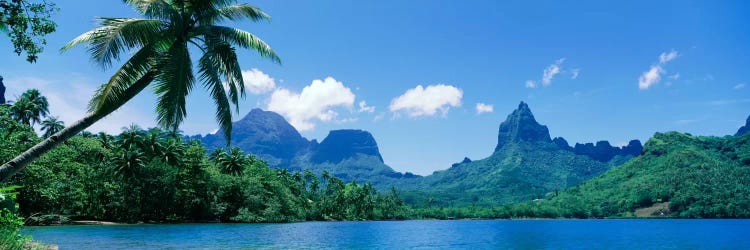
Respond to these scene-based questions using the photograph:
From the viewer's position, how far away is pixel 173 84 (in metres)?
13.2

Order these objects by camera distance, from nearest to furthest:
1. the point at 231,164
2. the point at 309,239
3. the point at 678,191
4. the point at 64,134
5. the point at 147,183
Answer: the point at 64,134 < the point at 309,239 < the point at 147,183 < the point at 231,164 < the point at 678,191

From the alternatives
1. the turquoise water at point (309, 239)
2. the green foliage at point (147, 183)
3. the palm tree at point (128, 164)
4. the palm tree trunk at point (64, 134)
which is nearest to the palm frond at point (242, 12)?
the palm tree trunk at point (64, 134)

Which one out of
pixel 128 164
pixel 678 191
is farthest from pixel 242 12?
pixel 678 191

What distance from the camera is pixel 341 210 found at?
129 meters

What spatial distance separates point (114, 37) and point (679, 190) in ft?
616

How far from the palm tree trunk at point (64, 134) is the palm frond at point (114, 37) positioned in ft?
3.28

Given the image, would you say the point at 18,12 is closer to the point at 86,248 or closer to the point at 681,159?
the point at 86,248

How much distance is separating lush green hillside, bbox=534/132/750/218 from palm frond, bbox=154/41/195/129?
17900 cm

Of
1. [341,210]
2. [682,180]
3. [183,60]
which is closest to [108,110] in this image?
[183,60]

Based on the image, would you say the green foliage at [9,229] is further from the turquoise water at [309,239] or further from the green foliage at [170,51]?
the turquoise water at [309,239]

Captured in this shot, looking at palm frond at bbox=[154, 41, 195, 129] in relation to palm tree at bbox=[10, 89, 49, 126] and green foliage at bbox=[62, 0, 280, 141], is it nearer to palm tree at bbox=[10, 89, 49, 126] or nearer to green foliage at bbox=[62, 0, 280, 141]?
green foliage at bbox=[62, 0, 280, 141]

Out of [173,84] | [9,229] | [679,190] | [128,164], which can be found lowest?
[9,229]

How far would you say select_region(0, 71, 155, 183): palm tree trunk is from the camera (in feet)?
35.0

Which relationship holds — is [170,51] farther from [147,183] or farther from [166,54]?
[147,183]
